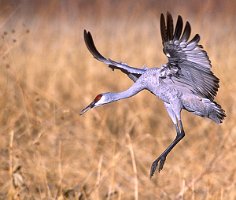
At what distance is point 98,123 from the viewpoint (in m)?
6.59

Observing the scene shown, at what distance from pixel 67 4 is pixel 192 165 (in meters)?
4.71

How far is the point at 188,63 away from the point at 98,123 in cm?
349

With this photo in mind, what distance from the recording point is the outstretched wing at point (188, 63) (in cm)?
306

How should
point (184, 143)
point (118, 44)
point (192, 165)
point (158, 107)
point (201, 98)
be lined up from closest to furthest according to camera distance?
point (201, 98) → point (192, 165) → point (184, 143) → point (158, 107) → point (118, 44)

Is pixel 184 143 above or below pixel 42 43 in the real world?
below

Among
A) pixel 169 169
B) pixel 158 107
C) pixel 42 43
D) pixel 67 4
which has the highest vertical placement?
pixel 67 4

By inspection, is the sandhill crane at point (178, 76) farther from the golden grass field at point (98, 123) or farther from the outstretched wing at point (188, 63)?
the golden grass field at point (98, 123)

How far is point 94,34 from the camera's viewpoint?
893cm

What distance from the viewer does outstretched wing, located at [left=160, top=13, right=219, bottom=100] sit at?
3057mm

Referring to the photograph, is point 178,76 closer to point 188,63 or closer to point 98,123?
point 188,63

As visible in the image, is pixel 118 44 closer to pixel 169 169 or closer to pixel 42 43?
pixel 42 43

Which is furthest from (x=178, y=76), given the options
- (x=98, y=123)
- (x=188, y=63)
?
(x=98, y=123)

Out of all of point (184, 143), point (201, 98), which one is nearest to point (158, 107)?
point (184, 143)

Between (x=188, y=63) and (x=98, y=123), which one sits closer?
(x=188, y=63)
